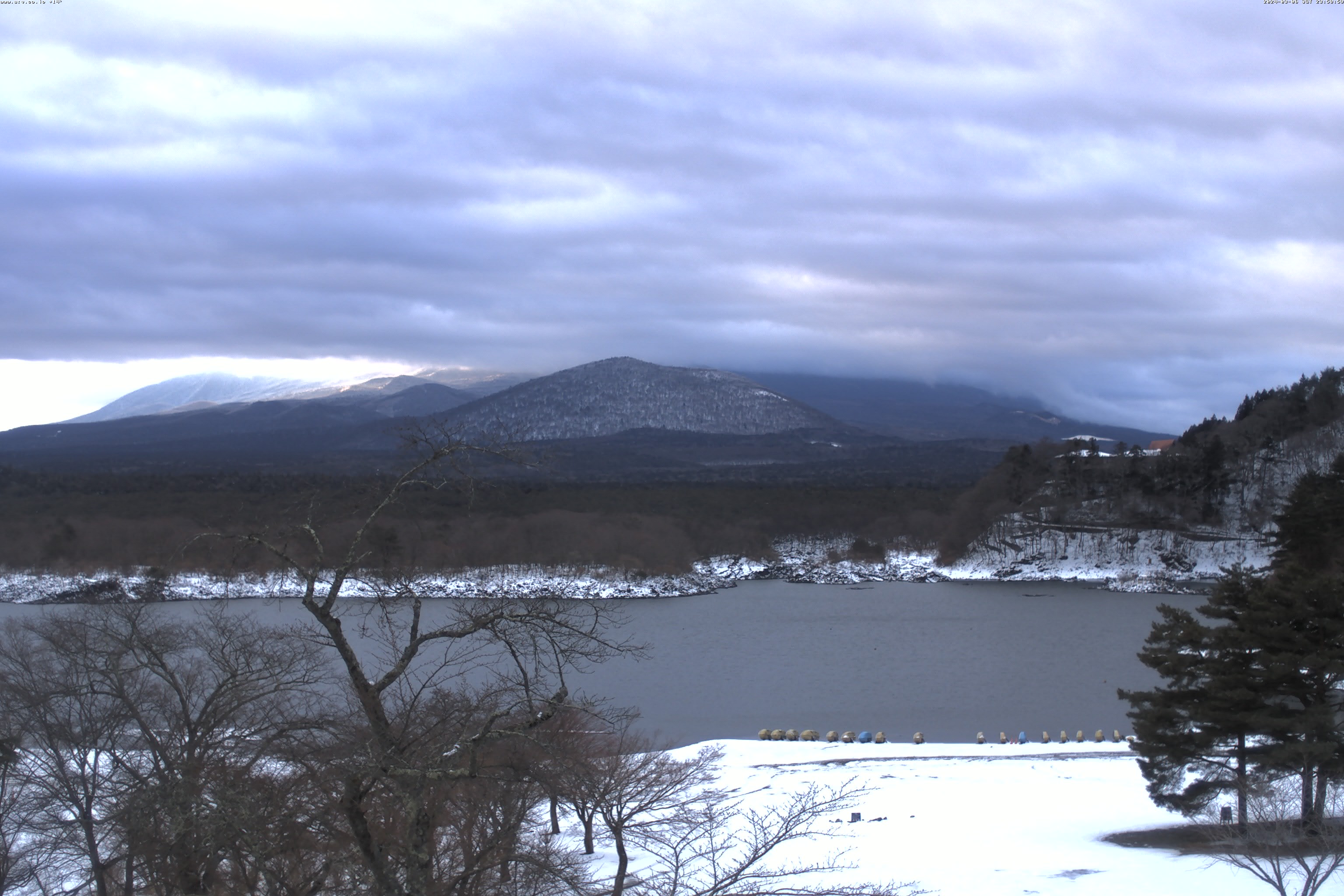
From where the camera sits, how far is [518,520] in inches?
3004

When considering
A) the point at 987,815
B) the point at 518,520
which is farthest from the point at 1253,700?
the point at 518,520

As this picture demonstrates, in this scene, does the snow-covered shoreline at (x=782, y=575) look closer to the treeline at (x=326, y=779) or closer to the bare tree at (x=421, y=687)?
the treeline at (x=326, y=779)

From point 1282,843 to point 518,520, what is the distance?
66.2 metres

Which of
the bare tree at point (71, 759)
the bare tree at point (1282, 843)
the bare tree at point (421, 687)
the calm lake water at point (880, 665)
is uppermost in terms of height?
the bare tree at point (421, 687)

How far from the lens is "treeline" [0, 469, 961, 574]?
65188mm

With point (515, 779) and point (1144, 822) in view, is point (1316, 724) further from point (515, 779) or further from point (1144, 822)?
point (515, 779)

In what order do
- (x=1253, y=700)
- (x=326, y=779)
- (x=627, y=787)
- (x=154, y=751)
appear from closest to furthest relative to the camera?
(x=326, y=779) < (x=154, y=751) < (x=627, y=787) < (x=1253, y=700)

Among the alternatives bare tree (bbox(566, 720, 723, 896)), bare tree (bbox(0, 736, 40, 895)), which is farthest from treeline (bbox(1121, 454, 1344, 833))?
bare tree (bbox(0, 736, 40, 895))

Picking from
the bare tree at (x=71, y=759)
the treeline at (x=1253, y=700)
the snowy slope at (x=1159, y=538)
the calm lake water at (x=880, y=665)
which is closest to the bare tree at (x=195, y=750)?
the bare tree at (x=71, y=759)

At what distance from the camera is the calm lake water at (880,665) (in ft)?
104

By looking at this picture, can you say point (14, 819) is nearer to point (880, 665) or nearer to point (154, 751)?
point (154, 751)

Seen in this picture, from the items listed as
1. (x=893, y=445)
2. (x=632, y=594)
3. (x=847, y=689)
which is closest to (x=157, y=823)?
(x=847, y=689)

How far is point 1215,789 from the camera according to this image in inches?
635

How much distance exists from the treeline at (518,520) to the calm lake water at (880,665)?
379 inches
